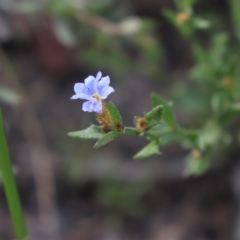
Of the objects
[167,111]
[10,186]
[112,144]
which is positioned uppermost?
[112,144]

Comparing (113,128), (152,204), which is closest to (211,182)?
(152,204)

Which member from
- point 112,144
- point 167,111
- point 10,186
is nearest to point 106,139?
point 10,186

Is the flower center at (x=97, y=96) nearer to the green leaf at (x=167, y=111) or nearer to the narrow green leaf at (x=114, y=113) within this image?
the narrow green leaf at (x=114, y=113)

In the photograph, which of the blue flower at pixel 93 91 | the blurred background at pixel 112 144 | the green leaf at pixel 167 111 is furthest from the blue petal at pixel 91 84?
the blurred background at pixel 112 144

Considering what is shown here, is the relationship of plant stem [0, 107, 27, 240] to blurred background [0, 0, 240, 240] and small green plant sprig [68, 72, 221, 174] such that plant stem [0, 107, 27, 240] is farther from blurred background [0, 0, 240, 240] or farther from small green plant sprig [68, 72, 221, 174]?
blurred background [0, 0, 240, 240]

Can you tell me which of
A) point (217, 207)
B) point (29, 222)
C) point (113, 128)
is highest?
point (29, 222)

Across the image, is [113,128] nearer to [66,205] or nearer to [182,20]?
[182,20]

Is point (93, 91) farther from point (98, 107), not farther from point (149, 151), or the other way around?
point (149, 151)
